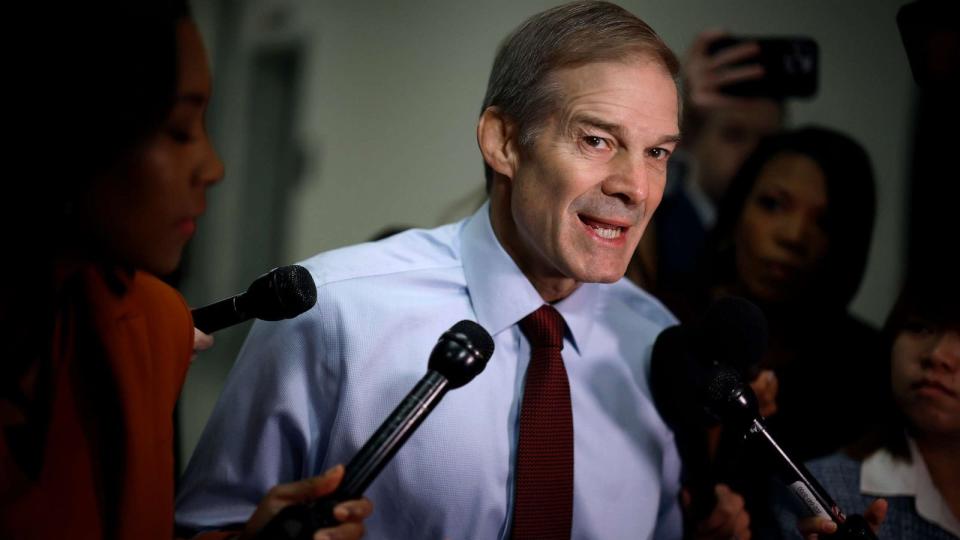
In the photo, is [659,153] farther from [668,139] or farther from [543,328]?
[543,328]

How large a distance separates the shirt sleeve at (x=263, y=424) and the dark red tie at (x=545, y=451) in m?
0.27

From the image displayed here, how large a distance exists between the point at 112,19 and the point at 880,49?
2128mm

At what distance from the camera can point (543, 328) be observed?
117 centimetres

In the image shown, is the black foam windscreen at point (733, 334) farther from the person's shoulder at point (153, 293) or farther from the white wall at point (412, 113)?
the white wall at point (412, 113)

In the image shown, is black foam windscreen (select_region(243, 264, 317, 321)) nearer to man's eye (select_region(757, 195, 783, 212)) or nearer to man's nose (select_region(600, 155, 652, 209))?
man's nose (select_region(600, 155, 652, 209))

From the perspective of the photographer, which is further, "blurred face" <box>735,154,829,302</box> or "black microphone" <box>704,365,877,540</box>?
"blurred face" <box>735,154,829,302</box>

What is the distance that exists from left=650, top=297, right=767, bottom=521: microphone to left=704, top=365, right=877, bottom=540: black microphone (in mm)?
32

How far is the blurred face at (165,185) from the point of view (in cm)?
72

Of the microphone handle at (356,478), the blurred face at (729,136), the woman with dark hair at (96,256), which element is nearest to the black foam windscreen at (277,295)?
the woman with dark hair at (96,256)

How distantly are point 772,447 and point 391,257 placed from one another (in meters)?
0.60

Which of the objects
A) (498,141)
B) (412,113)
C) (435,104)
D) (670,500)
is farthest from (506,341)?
(412,113)

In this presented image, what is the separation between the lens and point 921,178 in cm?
154

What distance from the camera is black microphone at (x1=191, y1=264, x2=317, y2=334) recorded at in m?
0.87

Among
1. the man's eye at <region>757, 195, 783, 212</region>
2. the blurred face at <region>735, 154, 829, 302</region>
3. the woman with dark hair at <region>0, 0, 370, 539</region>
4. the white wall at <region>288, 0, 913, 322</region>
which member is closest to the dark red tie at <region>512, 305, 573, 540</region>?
the woman with dark hair at <region>0, 0, 370, 539</region>
